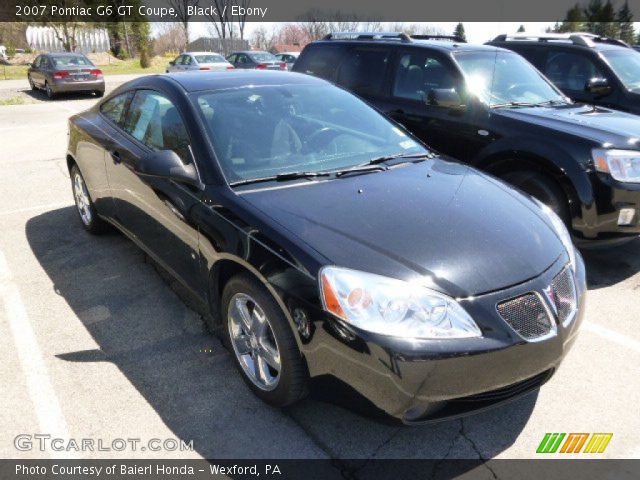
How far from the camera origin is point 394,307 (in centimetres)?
214

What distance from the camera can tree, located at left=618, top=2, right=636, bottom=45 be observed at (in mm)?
45500

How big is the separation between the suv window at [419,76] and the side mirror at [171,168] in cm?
321

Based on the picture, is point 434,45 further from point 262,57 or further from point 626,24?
point 626,24

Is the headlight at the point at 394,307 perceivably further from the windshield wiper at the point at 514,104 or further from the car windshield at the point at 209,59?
the car windshield at the point at 209,59

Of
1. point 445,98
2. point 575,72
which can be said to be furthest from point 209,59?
point 445,98

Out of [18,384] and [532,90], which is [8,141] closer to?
[18,384]

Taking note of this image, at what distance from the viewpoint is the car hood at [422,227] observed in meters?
2.27

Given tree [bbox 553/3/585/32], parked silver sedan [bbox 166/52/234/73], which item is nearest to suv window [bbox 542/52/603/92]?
parked silver sedan [bbox 166/52/234/73]

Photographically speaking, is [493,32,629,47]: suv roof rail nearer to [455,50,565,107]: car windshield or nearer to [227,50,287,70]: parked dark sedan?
[455,50,565,107]: car windshield

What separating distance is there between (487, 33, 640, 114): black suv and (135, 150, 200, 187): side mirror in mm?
5687

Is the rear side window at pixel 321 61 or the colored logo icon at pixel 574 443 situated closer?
the colored logo icon at pixel 574 443

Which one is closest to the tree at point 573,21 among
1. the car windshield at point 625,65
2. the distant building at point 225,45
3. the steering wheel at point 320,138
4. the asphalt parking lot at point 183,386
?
the distant building at point 225,45

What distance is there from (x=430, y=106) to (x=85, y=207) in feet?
11.6

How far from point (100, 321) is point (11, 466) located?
1.27 meters
